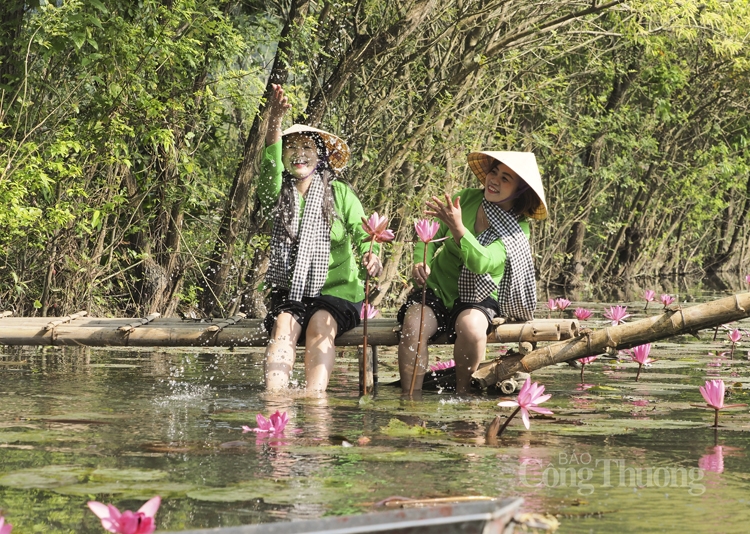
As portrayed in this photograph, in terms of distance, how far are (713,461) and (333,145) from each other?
294 centimetres

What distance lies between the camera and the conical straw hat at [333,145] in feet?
19.2

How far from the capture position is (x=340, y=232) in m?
5.94

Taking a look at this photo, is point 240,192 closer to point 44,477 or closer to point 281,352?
point 281,352

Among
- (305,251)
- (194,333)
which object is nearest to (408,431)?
(305,251)

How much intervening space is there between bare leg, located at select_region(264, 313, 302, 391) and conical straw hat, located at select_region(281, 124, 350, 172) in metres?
0.94

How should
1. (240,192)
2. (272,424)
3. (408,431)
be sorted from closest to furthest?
(272,424), (408,431), (240,192)

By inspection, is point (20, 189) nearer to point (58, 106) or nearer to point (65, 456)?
point (58, 106)

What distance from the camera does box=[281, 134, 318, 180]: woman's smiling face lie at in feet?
19.5

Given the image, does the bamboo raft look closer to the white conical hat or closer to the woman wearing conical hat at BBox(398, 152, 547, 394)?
the woman wearing conical hat at BBox(398, 152, 547, 394)

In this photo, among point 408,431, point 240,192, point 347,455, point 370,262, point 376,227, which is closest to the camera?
point 347,455

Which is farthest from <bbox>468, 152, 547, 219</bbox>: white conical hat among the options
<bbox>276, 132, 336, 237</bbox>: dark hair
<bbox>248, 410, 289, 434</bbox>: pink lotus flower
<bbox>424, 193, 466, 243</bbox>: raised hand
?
<bbox>248, 410, 289, 434</bbox>: pink lotus flower

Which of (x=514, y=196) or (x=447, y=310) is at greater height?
(x=514, y=196)

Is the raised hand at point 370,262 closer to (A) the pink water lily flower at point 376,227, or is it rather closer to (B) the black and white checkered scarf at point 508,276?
(A) the pink water lily flower at point 376,227

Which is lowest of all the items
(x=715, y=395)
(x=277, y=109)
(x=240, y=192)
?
(x=715, y=395)
